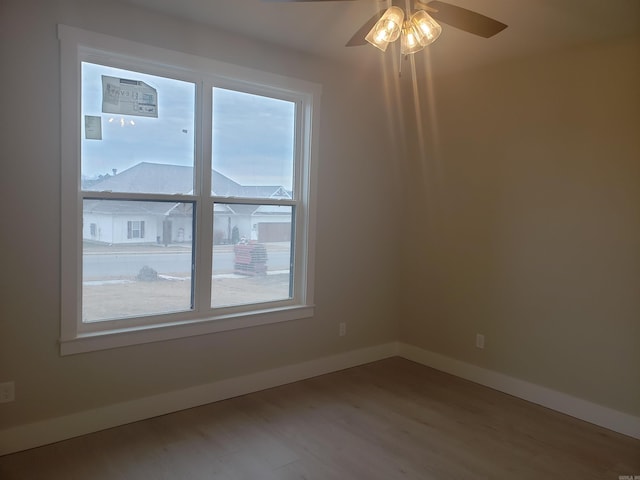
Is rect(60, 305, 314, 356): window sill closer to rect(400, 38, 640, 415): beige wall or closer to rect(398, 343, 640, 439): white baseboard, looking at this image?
rect(398, 343, 640, 439): white baseboard

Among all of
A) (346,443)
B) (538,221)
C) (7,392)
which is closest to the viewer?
(7,392)

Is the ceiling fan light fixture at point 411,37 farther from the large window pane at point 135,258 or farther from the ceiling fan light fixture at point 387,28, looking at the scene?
the large window pane at point 135,258

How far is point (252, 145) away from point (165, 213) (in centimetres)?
84

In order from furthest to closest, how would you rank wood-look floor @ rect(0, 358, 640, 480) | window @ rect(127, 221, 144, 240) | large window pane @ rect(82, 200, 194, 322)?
window @ rect(127, 221, 144, 240) < large window pane @ rect(82, 200, 194, 322) < wood-look floor @ rect(0, 358, 640, 480)

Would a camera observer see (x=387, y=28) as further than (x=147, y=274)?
No

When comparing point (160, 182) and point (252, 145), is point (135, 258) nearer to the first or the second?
point (160, 182)

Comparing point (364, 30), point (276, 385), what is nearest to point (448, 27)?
point (364, 30)

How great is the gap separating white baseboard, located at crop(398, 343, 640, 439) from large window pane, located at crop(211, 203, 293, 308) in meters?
1.45

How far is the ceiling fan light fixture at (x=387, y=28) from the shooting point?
1.96 meters

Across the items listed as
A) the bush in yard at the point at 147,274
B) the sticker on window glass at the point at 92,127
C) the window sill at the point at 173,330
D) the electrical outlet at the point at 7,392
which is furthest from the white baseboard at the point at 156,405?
the sticker on window glass at the point at 92,127

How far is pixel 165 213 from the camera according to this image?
3023 millimetres

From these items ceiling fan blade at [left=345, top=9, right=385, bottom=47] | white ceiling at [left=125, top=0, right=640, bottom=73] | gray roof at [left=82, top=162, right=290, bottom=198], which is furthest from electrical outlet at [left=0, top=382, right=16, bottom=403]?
ceiling fan blade at [left=345, top=9, right=385, bottom=47]

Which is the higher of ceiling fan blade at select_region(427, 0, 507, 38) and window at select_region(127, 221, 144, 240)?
ceiling fan blade at select_region(427, 0, 507, 38)

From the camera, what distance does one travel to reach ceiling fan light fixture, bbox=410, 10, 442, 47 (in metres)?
1.97
